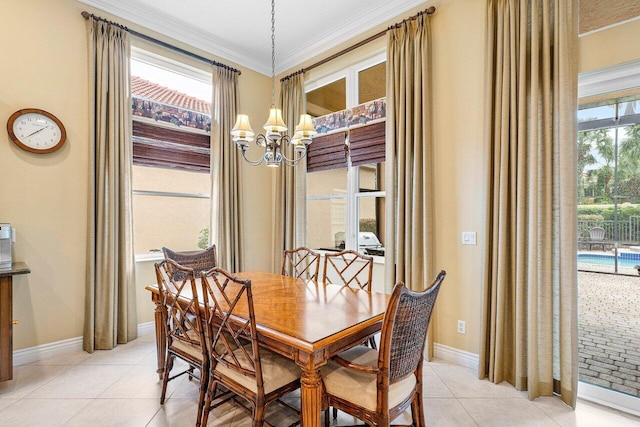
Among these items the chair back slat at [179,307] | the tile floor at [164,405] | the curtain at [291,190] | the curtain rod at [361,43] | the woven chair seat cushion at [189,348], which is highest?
the curtain rod at [361,43]

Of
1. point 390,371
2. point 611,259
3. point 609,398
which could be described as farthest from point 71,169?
point 609,398

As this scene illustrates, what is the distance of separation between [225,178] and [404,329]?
10.1 ft

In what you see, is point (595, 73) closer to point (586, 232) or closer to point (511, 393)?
point (586, 232)

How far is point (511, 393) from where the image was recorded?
233 centimetres

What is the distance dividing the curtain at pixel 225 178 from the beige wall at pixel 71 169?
4.28 feet

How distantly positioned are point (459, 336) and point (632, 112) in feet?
6.93

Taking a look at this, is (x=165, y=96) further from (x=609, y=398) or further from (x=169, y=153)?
(x=609, y=398)

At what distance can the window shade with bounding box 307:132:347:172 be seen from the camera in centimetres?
386

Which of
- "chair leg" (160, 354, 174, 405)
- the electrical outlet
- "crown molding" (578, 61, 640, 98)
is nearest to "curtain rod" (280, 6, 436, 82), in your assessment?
"crown molding" (578, 61, 640, 98)

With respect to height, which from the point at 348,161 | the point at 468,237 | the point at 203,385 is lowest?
the point at 203,385

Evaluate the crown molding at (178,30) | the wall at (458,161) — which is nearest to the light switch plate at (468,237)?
the wall at (458,161)

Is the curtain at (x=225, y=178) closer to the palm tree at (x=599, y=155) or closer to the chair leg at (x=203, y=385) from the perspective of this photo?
the chair leg at (x=203, y=385)

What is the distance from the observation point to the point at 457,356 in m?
2.82

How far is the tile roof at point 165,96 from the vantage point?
11.6 ft
